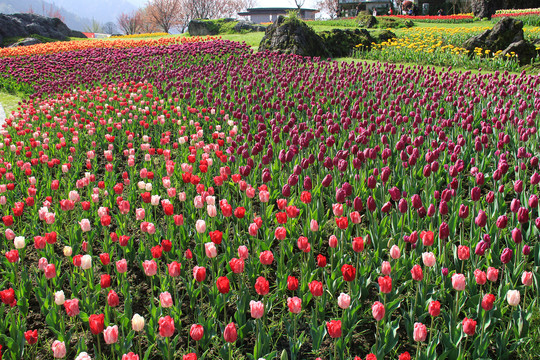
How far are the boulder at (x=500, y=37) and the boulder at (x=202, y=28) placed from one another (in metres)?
21.4

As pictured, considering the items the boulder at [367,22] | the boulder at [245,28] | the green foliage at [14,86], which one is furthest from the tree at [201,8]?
the green foliage at [14,86]

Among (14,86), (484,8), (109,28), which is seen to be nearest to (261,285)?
(14,86)

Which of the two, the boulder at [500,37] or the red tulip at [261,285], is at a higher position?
the boulder at [500,37]

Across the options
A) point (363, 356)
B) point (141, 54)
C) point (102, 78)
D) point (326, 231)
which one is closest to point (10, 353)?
point (363, 356)

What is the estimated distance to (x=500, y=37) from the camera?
1557 centimetres

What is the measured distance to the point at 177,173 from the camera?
5.94 m

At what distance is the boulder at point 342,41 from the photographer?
18.6 meters

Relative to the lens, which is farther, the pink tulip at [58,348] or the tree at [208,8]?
the tree at [208,8]

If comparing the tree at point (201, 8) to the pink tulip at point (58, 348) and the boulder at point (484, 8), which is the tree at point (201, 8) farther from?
the pink tulip at point (58, 348)

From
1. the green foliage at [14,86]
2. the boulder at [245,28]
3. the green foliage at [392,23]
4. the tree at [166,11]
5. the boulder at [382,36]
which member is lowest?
the green foliage at [14,86]

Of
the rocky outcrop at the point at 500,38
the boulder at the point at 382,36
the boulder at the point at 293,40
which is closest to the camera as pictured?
the rocky outcrop at the point at 500,38

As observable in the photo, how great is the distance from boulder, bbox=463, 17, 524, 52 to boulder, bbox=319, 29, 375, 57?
441 centimetres

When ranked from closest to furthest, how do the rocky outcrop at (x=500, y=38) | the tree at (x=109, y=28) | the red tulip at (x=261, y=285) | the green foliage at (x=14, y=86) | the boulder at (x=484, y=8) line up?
1. the red tulip at (x=261, y=285)
2. the green foliage at (x=14, y=86)
3. the rocky outcrop at (x=500, y=38)
4. the boulder at (x=484, y=8)
5. the tree at (x=109, y=28)

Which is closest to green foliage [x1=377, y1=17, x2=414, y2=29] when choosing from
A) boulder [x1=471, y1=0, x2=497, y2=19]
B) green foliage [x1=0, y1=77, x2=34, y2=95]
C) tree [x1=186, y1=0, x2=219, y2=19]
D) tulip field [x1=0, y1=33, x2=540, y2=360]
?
boulder [x1=471, y1=0, x2=497, y2=19]
